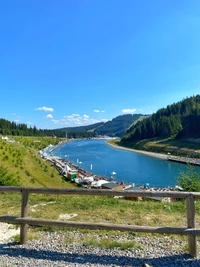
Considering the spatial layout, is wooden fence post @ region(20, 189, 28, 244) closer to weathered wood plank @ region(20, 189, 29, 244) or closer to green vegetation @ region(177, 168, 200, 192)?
weathered wood plank @ region(20, 189, 29, 244)

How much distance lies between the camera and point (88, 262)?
4.85 meters

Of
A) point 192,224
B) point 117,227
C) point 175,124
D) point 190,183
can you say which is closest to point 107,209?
point 117,227

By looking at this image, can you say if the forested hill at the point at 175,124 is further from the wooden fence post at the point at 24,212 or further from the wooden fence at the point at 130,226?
the wooden fence post at the point at 24,212

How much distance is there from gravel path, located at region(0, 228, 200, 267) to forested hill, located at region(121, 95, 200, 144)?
115318 millimetres

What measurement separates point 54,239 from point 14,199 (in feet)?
17.3

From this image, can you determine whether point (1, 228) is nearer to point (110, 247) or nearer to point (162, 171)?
point (110, 247)

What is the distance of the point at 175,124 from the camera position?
447 ft

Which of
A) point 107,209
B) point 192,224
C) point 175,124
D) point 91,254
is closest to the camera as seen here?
point 192,224

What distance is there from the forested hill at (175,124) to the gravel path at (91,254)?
115318mm

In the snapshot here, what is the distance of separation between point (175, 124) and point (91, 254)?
13891 centimetres

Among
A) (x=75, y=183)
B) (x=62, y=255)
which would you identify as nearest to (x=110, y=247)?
(x=62, y=255)

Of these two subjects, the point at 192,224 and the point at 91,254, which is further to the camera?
the point at 91,254

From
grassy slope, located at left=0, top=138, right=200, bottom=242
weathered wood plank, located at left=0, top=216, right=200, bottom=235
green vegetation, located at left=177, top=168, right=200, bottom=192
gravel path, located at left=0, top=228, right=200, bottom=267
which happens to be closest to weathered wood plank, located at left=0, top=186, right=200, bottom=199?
weathered wood plank, located at left=0, top=216, right=200, bottom=235

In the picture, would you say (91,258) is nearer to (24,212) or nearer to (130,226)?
(130,226)
